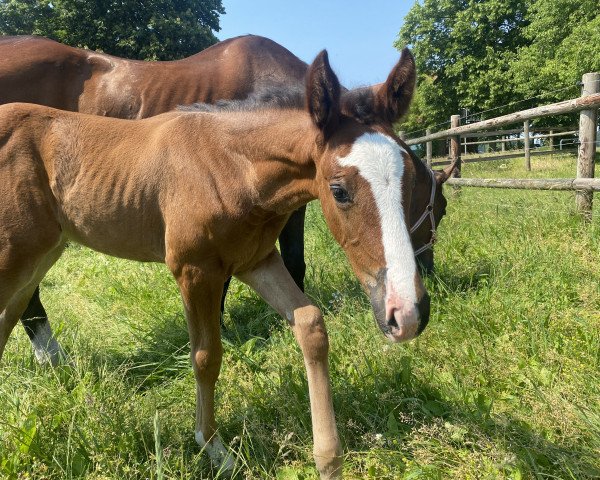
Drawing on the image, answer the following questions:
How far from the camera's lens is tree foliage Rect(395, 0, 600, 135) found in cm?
2150

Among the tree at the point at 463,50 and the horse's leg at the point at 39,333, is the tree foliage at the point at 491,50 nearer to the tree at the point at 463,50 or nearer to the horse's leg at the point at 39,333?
the tree at the point at 463,50

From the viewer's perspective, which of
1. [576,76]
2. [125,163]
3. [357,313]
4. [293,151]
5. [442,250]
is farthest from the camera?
[576,76]

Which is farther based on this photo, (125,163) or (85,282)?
(85,282)

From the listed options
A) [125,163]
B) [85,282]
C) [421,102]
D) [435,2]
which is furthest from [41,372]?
[435,2]

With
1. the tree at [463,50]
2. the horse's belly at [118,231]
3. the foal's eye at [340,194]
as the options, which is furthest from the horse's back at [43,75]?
the tree at [463,50]

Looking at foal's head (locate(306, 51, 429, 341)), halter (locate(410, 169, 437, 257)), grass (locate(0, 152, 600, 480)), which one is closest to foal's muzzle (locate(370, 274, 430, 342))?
foal's head (locate(306, 51, 429, 341))

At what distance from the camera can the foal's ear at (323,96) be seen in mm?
1876

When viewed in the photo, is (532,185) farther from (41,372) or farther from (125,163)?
(41,372)

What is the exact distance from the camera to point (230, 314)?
394 centimetres

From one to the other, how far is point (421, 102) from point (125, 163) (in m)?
30.2

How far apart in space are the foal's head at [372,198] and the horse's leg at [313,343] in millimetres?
494

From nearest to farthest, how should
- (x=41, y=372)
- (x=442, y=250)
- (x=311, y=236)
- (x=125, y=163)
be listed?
(x=125, y=163) → (x=41, y=372) → (x=442, y=250) → (x=311, y=236)

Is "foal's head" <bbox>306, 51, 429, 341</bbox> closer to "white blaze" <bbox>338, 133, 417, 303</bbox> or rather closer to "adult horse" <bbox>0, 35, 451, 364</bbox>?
"white blaze" <bbox>338, 133, 417, 303</bbox>

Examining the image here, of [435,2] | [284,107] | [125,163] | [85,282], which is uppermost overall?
[435,2]
